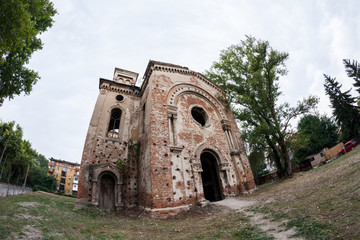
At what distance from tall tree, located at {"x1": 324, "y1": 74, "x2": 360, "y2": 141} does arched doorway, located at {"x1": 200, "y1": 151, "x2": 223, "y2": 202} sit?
19.4m

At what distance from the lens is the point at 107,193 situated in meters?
12.0

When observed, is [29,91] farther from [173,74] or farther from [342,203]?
[342,203]

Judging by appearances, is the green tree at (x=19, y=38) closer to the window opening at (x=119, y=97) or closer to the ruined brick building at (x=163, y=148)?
the ruined brick building at (x=163, y=148)

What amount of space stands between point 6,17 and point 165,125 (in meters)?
8.23

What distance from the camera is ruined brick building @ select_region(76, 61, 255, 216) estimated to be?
32.9 feet

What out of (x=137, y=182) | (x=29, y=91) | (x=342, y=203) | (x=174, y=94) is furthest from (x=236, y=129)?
(x=29, y=91)

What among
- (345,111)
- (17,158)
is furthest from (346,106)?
(17,158)

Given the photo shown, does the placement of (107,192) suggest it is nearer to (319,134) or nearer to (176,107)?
(176,107)

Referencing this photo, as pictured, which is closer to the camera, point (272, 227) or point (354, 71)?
point (272, 227)

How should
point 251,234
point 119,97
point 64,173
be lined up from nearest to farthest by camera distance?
point 251,234
point 119,97
point 64,173

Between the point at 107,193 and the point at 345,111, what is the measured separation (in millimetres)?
27470

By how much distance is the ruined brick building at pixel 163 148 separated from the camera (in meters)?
10.0

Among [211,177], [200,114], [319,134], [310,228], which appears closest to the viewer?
[310,228]

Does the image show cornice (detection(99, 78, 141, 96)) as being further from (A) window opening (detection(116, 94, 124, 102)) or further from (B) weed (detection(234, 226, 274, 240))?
(B) weed (detection(234, 226, 274, 240))
